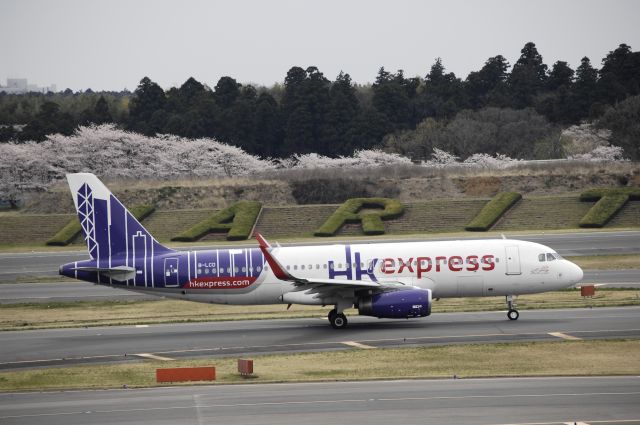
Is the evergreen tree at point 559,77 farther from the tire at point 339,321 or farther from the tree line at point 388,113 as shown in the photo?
the tire at point 339,321

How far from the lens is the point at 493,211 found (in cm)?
9362

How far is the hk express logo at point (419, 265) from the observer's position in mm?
44344

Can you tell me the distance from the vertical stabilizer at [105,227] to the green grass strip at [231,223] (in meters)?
46.0

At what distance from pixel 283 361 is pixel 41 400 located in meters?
9.49

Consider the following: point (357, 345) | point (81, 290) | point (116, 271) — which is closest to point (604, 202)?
point (81, 290)

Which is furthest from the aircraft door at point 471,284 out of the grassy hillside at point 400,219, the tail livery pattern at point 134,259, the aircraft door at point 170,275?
the grassy hillside at point 400,219

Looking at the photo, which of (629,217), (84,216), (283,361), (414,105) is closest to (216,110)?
(414,105)

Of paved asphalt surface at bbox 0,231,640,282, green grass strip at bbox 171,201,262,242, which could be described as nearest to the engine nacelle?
paved asphalt surface at bbox 0,231,640,282

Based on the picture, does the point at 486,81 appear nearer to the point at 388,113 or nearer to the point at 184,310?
the point at 388,113

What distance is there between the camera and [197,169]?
141000 millimetres

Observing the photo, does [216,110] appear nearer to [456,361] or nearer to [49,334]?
[49,334]

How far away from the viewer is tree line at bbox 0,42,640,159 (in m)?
152

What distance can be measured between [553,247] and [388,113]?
99.7 metres

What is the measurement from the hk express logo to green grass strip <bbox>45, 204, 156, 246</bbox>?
5631 cm
